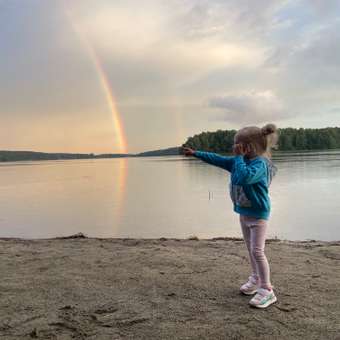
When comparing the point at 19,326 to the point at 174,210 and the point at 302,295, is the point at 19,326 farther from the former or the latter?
the point at 174,210

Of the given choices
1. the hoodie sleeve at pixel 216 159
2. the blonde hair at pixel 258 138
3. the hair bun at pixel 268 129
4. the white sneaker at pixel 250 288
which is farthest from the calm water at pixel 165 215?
the hair bun at pixel 268 129

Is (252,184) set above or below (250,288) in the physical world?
above

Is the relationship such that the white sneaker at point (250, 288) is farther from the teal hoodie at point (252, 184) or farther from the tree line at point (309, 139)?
the tree line at point (309, 139)

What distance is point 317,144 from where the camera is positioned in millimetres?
109875

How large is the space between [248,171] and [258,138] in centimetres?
42

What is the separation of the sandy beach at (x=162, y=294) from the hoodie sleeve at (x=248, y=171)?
3.85 ft

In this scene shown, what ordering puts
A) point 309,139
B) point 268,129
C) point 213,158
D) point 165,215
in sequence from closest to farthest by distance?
1. point 268,129
2. point 213,158
3. point 165,215
4. point 309,139

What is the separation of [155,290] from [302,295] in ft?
4.84

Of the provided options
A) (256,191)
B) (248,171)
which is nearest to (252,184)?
(256,191)

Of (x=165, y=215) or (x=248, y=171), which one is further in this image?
(x=165, y=215)

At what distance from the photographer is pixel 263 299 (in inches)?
154

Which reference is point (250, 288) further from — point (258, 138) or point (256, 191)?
point (258, 138)

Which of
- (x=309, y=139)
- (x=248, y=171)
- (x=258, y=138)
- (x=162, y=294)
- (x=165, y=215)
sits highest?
(x=309, y=139)

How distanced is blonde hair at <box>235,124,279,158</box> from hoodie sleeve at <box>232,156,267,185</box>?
0.12 m
